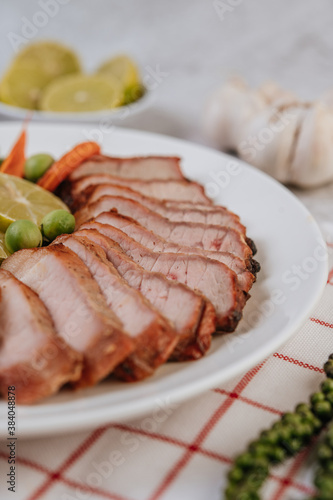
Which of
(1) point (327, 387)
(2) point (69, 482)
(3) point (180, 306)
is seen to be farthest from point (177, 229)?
(2) point (69, 482)

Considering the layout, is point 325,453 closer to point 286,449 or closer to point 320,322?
point 286,449

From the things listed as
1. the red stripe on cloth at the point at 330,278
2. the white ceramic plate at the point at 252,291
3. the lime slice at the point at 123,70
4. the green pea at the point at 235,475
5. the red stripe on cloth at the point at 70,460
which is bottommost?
the red stripe on cloth at the point at 330,278

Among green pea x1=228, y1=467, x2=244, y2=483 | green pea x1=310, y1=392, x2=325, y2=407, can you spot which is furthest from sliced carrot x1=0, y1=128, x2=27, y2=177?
green pea x1=228, y1=467, x2=244, y2=483

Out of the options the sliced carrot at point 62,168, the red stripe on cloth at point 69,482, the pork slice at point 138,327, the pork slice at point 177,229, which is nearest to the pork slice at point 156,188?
the sliced carrot at point 62,168

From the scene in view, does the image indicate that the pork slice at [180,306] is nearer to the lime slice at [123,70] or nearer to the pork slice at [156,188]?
the pork slice at [156,188]

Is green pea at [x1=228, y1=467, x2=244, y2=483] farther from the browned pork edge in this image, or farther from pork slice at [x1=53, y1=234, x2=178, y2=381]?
the browned pork edge
